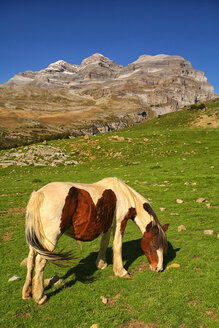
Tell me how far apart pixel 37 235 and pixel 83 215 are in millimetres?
1289

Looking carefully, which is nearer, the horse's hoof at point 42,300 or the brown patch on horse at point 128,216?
the horse's hoof at point 42,300

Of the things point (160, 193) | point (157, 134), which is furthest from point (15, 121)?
point (160, 193)

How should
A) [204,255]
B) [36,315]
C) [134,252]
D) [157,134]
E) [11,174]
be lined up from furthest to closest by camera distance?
1. [157,134]
2. [11,174]
3. [134,252]
4. [204,255]
5. [36,315]

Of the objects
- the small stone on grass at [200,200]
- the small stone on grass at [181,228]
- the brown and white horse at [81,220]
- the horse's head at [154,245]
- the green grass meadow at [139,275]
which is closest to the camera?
the green grass meadow at [139,275]

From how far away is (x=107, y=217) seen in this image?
263 inches

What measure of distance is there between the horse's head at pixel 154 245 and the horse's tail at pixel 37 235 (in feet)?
8.17

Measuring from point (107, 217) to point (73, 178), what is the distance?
50.3 feet

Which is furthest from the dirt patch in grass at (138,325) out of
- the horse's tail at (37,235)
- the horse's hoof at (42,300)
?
the horse's hoof at (42,300)

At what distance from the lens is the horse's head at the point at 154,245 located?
6.77m

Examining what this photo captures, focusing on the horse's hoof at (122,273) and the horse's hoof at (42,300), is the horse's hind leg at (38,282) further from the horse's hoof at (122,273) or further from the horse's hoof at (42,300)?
the horse's hoof at (122,273)

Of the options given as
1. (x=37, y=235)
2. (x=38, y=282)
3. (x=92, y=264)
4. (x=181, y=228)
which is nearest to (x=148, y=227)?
(x=92, y=264)

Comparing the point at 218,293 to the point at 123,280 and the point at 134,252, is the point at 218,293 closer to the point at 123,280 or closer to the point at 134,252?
the point at 123,280

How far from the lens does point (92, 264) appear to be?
779 cm

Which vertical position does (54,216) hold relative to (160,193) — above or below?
above
